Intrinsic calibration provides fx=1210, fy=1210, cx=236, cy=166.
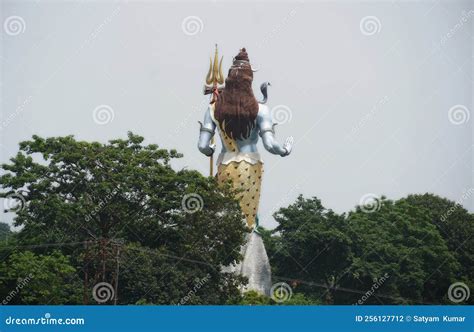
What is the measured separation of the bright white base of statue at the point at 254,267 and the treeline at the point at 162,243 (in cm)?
47

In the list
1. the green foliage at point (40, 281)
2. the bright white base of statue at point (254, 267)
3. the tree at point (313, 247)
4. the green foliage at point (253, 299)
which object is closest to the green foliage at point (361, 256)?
the tree at point (313, 247)

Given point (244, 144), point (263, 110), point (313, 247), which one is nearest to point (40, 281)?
point (244, 144)

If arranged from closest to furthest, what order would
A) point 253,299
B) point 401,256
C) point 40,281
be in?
point 40,281 < point 253,299 < point 401,256

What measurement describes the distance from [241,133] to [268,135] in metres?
0.75

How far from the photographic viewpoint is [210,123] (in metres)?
32.2

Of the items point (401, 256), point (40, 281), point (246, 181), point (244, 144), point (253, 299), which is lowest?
point (253, 299)

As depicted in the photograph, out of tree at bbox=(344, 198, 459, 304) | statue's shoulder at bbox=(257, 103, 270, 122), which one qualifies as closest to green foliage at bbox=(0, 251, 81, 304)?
statue's shoulder at bbox=(257, 103, 270, 122)

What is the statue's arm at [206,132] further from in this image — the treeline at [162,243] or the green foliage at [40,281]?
the green foliage at [40,281]

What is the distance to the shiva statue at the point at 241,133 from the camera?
3180 cm

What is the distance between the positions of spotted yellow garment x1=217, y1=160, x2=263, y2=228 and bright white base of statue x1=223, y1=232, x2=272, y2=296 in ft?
1.69

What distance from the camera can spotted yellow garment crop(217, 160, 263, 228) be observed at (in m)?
32.2

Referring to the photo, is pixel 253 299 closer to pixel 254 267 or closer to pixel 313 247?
pixel 254 267

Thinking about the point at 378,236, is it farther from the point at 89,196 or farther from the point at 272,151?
the point at 89,196

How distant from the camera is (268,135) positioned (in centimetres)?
3178
